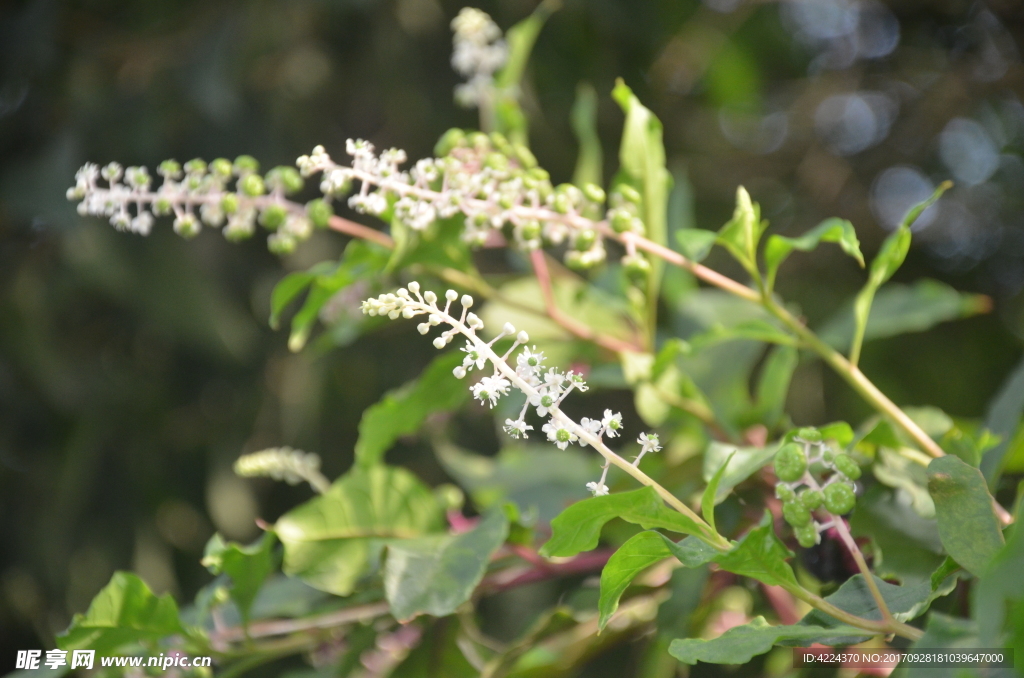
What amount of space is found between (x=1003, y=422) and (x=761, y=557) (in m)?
0.31

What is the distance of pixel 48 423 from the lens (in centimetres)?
152

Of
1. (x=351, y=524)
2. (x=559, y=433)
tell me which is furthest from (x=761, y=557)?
(x=351, y=524)

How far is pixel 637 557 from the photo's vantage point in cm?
42

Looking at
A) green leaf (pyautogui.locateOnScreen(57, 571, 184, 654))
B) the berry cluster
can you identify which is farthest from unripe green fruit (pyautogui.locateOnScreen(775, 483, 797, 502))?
green leaf (pyautogui.locateOnScreen(57, 571, 184, 654))

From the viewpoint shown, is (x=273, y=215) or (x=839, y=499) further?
(x=273, y=215)

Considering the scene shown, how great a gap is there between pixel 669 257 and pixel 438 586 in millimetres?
303

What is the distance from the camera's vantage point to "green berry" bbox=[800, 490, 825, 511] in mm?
387

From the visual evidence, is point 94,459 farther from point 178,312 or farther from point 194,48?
point 194,48

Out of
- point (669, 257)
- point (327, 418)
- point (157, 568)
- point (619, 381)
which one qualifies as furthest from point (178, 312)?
point (669, 257)

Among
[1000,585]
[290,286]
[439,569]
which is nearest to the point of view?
[1000,585]

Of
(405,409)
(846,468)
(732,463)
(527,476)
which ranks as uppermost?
(846,468)

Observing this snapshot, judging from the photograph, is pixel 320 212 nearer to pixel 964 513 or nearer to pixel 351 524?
pixel 351 524

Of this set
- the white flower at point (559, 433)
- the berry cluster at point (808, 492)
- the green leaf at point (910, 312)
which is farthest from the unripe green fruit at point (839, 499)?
the green leaf at point (910, 312)

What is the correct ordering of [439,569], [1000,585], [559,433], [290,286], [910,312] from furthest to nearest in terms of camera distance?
[910,312], [290,286], [439,569], [559,433], [1000,585]
